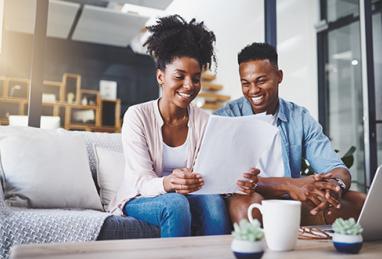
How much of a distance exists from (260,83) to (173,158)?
0.49 meters

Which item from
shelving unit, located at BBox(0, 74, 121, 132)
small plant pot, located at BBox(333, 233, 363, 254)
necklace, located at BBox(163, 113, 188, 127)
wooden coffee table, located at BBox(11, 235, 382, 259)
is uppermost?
shelving unit, located at BBox(0, 74, 121, 132)

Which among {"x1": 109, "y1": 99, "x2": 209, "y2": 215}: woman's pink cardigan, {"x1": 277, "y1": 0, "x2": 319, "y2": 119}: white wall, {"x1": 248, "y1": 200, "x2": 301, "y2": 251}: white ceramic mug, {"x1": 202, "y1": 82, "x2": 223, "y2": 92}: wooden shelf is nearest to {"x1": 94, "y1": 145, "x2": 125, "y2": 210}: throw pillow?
{"x1": 109, "y1": 99, "x2": 209, "y2": 215}: woman's pink cardigan

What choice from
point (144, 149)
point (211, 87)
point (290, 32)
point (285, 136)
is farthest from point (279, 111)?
point (211, 87)

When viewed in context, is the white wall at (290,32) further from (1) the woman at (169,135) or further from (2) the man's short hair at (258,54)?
(1) the woman at (169,135)

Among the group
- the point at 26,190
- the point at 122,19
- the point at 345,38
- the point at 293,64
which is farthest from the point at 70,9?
the point at 26,190

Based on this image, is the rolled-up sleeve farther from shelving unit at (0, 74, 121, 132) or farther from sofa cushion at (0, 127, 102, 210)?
shelving unit at (0, 74, 121, 132)

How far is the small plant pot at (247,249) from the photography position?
0.65 meters

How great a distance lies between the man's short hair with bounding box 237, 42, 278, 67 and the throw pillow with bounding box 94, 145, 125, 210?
0.71 metres

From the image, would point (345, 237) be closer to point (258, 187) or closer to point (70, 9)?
point (258, 187)

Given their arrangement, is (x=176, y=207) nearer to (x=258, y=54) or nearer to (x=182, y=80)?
(x=182, y=80)

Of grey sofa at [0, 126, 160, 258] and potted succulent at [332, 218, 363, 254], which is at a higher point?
potted succulent at [332, 218, 363, 254]

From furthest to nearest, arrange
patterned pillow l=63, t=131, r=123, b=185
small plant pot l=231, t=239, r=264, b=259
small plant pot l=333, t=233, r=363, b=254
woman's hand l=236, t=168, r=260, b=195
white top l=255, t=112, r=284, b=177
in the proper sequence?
patterned pillow l=63, t=131, r=123, b=185
white top l=255, t=112, r=284, b=177
woman's hand l=236, t=168, r=260, b=195
small plant pot l=333, t=233, r=363, b=254
small plant pot l=231, t=239, r=264, b=259

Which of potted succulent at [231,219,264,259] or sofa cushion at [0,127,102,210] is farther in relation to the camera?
sofa cushion at [0,127,102,210]

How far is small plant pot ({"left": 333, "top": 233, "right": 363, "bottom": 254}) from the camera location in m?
0.76
